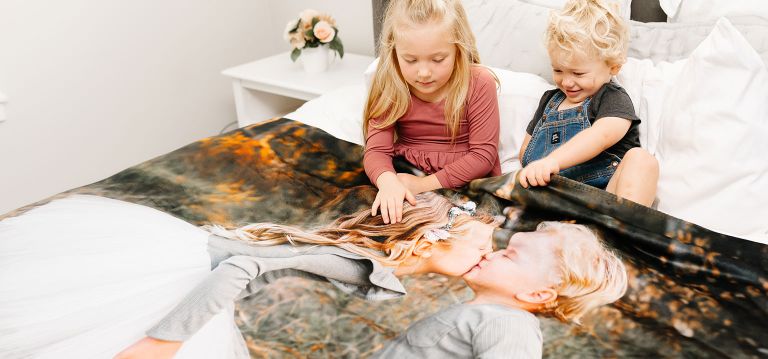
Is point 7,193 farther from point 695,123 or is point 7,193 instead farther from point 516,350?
point 695,123

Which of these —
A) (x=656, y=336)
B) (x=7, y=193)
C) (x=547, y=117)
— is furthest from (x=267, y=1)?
(x=656, y=336)

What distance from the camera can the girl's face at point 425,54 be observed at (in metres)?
1.22

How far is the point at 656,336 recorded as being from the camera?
0.80 m

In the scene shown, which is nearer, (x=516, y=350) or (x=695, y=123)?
(x=516, y=350)

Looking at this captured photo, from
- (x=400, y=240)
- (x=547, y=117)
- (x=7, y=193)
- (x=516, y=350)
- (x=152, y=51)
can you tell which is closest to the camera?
(x=516, y=350)

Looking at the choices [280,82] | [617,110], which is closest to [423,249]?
[617,110]

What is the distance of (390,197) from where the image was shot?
46.0 inches

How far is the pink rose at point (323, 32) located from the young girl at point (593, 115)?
1.03 metres

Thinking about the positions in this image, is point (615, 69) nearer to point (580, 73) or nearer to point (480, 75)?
point (580, 73)

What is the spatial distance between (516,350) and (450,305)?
0.47ft

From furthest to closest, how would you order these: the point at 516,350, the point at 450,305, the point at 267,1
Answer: the point at 267,1 → the point at 450,305 → the point at 516,350

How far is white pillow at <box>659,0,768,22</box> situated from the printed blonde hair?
70 centimetres

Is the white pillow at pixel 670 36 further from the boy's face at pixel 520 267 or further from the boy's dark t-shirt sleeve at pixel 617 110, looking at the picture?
the boy's face at pixel 520 267

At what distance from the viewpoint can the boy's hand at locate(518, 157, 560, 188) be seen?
3.55 ft
